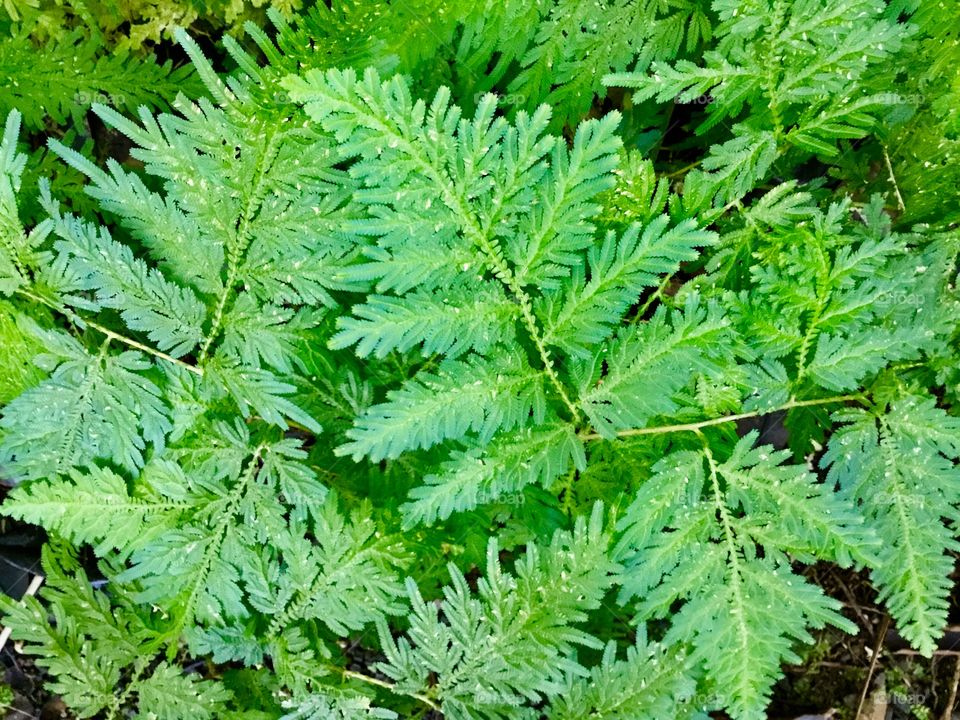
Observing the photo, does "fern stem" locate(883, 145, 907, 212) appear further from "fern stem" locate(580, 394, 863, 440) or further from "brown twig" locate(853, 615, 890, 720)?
"brown twig" locate(853, 615, 890, 720)

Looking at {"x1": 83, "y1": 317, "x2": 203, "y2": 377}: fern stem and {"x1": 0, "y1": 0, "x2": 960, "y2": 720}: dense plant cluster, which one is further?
{"x1": 83, "y1": 317, "x2": 203, "y2": 377}: fern stem

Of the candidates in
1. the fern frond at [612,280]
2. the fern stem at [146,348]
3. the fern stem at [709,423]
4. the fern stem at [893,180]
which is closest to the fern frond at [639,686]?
the fern stem at [709,423]

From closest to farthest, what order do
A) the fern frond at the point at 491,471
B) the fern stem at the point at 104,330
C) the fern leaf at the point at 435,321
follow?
the fern leaf at the point at 435,321, the fern frond at the point at 491,471, the fern stem at the point at 104,330

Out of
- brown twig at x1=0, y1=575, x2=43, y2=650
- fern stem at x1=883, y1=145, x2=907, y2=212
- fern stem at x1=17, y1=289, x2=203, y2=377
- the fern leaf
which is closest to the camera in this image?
the fern leaf

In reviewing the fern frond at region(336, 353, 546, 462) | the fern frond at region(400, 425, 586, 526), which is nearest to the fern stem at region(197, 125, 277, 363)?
the fern frond at region(336, 353, 546, 462)

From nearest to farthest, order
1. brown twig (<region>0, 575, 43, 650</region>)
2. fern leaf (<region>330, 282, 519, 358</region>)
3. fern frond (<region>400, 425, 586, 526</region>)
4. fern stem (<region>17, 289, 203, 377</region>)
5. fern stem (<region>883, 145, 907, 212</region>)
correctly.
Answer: fern leaf (<region>330, 282, 519, 358</region>) < fern frond (<region>400, 425, 586, 526</region>) < fern stem (<region>17, 289, 203, 377</region>) < fern stem (<region>883, 145, 907, 212</region>) < brown twig (<region>0, 575, 43, 650</region>)

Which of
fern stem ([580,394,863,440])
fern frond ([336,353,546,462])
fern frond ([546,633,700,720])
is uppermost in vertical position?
fern frond ([336,353,546,462])

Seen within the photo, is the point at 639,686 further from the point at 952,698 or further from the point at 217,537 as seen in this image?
the point at 952,698

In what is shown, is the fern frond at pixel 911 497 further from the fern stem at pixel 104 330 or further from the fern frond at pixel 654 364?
the fern stem at pixel 104 330

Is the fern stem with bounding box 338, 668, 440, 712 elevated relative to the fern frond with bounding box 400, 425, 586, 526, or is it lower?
lower

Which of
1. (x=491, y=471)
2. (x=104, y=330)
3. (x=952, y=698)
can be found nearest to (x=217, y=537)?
(x=104, y=330)
